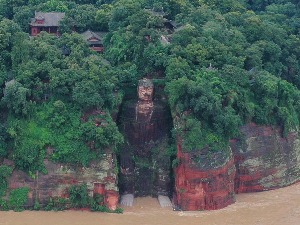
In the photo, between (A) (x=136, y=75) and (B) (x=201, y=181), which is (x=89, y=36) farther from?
(B) (x=201, y=181)

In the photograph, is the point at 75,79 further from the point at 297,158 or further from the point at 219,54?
the point at 297,158

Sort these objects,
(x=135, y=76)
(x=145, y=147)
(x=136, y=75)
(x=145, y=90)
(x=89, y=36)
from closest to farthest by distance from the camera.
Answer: (x=145, y=90) → (x=145, y=147) → (x=135, y=76) → (x=136, y=75) → (x=89, y=36)

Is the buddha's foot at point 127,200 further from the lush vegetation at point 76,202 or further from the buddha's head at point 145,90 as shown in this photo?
the buddha's head at point 145,90

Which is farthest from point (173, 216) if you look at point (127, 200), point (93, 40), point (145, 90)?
point (93, 40)

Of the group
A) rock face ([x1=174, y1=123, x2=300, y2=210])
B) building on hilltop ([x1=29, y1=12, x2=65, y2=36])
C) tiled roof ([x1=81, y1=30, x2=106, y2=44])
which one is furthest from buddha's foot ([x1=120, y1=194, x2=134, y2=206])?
building on hilltop ([x1=29, y1=12, x2=65, y2=36])

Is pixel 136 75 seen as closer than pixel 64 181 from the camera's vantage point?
No

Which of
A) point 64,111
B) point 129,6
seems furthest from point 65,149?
A: point 129,6
